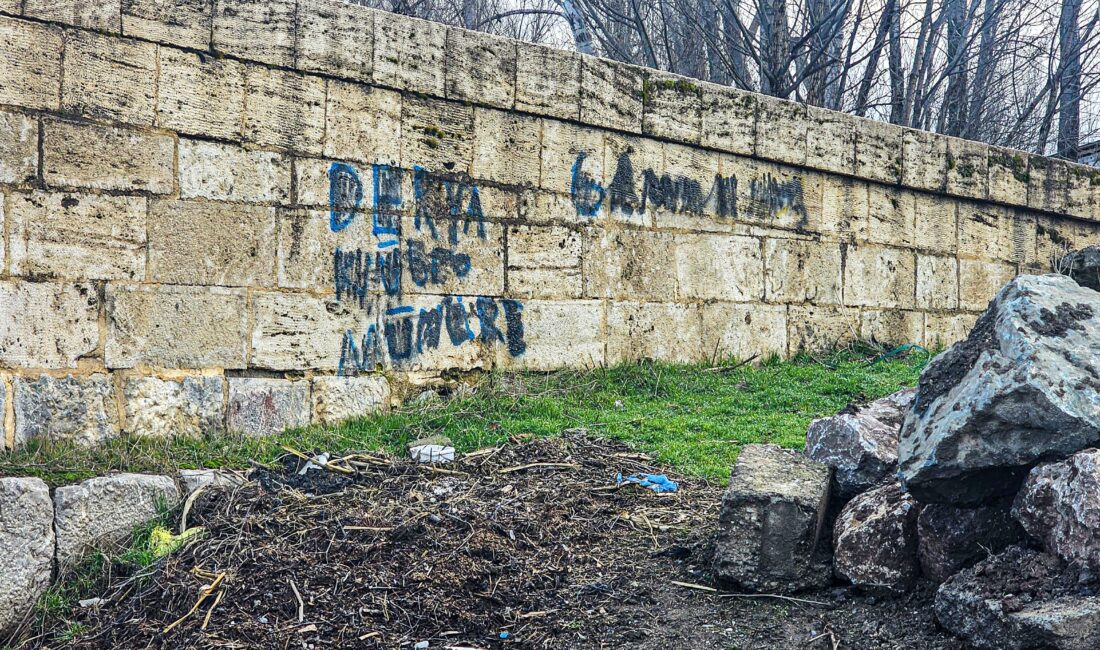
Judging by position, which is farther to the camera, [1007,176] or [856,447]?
[1007,176]

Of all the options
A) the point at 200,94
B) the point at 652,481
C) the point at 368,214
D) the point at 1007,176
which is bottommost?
the point at 652,481

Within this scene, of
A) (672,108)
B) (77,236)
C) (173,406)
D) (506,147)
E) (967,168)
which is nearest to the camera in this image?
(77,236)

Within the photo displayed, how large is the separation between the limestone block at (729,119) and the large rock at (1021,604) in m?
4.70

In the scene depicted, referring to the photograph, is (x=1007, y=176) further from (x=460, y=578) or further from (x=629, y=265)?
(x=460, y=578)

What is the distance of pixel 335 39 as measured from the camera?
5.74 m

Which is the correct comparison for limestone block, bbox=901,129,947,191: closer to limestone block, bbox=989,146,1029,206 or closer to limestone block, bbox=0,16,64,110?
limestone block, bbox=989,146,1029,206

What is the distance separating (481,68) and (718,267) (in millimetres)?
2383

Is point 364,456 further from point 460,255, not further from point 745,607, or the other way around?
point 745,607

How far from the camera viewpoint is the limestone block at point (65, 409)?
482cm

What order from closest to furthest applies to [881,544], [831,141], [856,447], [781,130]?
[881,544] < [856,447] < [781,130] < [831,141]

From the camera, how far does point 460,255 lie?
6.15m

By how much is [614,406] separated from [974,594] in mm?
3336

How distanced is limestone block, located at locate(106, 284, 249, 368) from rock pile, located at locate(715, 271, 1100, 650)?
3108 millimetres

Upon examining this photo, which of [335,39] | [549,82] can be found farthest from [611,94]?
[335,39]
